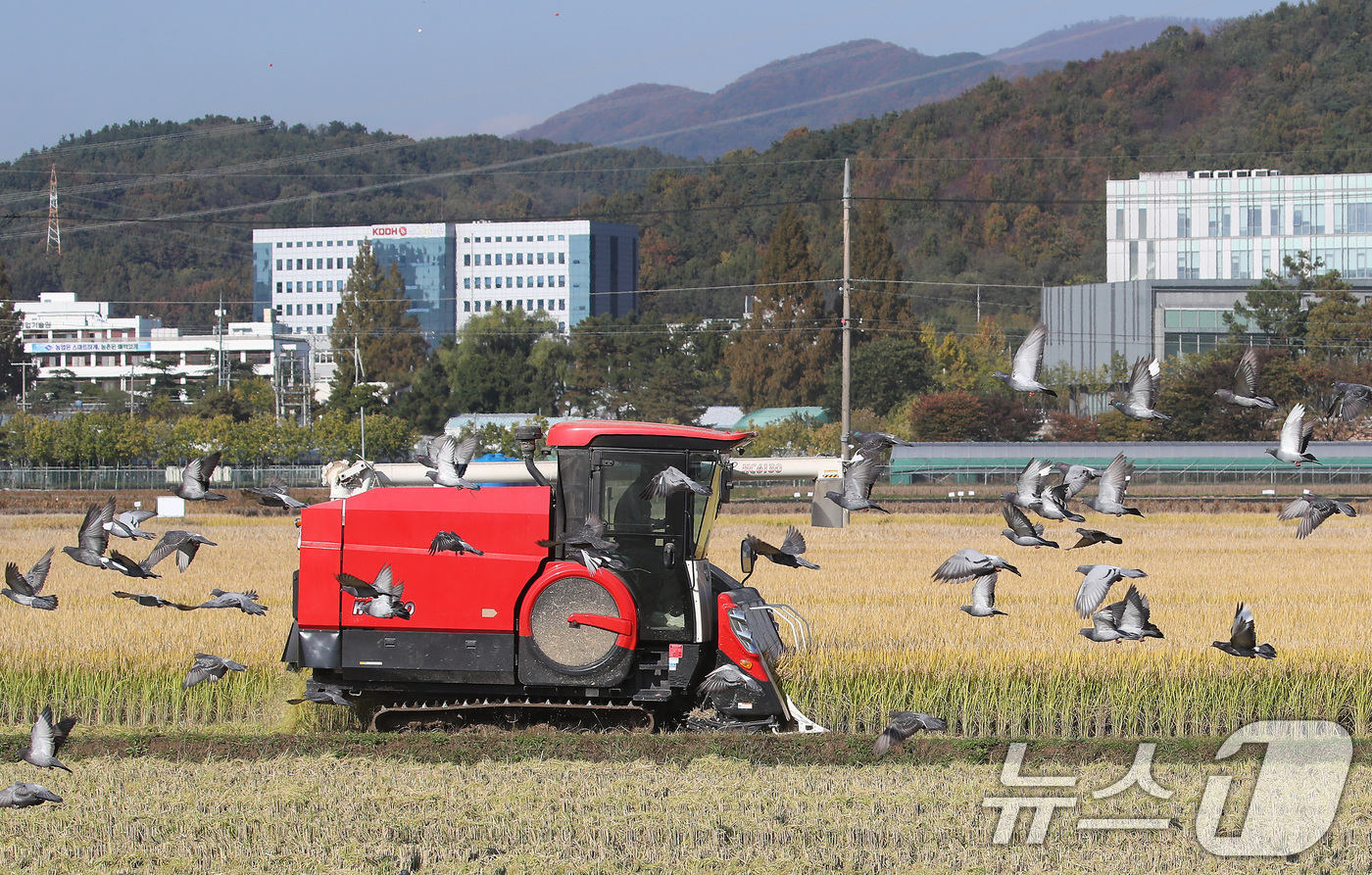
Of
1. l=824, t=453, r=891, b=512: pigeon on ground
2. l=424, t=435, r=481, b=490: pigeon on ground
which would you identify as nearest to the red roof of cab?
Answer: l=824, t=453, r=891, b=512: pigeon on ground

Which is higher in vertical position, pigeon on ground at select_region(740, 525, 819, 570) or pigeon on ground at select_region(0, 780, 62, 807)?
pigeon on ground at select_region(740, 525, 819, 570)

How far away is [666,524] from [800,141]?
181496mm

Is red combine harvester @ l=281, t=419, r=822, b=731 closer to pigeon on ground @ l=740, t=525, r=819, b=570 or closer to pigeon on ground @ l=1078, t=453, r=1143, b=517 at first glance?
pigeon on ground @ l=740, t=525, r=819, b=570

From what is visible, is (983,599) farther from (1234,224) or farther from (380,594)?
(1234,224)

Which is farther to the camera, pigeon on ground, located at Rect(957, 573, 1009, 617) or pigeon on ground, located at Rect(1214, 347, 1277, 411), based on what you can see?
pigeon on ground, located at Rect(957, 573, 1009, 617)

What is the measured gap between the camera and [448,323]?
162m

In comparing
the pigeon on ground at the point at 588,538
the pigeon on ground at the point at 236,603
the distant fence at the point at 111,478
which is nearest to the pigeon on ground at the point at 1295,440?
the pigeon on ground at the point at 588,538

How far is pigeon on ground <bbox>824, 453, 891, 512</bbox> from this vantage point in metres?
12.5

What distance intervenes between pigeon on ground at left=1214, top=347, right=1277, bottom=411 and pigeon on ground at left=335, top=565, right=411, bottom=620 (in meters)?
7.46

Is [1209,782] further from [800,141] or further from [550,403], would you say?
[800,141]

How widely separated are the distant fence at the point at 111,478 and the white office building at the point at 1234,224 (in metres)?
65.6

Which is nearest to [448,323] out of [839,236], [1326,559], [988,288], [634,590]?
[839,236]

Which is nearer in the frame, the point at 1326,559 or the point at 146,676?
the point at 146,676

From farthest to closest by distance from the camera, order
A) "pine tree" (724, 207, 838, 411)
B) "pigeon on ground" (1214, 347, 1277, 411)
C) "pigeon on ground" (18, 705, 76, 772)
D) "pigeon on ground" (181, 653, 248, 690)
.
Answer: "pine tree" (724, 207, 838, 411)
"pigeon on ground" (181, 653, 248, 690)
"pigeon on ground" (1214, 347, 1277, 411)
"pigeon on ground" (18, 705, 76, 772)
